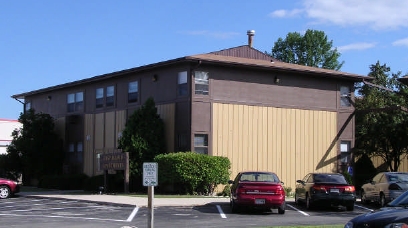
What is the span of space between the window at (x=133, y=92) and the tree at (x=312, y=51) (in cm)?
3633

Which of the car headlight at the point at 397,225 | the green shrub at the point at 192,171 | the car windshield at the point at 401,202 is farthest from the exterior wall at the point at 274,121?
the car headlight at the point at 397,225

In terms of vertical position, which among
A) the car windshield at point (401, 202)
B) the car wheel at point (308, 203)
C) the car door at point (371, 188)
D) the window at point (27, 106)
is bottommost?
the car wheel at point (308, 203)

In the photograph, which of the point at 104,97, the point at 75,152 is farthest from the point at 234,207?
the point at 75,152

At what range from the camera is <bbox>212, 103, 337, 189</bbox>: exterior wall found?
31328mm

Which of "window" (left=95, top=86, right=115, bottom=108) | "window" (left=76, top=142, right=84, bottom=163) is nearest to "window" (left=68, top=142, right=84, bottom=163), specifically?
"window" (left=76, top=142, right=84, bottom=163)

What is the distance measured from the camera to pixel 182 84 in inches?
1219

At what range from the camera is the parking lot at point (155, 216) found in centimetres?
1764

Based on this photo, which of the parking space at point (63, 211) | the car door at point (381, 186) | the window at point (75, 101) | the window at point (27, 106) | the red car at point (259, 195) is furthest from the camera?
the window at point (27, 106)

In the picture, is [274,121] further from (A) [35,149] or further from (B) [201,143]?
(A) [35,149]

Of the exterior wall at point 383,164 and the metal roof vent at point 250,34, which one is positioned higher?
the metal roof vent at point 250,34

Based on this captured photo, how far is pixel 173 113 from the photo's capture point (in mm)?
31250

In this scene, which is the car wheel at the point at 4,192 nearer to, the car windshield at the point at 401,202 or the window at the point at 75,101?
the window at the point at 75,101

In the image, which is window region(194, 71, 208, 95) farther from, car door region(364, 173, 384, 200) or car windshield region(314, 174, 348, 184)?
car door region(364, 173, 384, 200)

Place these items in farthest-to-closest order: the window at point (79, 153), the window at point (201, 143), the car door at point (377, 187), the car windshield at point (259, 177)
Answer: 1. the window at point (79, 153)
2. the window at point (201, 143)
3. the car door at point (377, 187)
4. the car windshield at point (259, 177)
